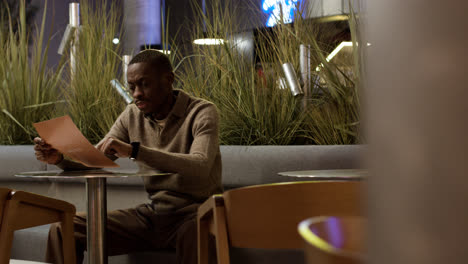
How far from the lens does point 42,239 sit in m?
3.37

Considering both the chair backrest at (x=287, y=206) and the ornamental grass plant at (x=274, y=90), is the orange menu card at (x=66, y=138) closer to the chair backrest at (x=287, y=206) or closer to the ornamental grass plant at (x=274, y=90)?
the chair backrest at (x=287, y=206)

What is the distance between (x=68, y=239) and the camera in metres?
2.31

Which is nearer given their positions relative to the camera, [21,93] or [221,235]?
[221,235]

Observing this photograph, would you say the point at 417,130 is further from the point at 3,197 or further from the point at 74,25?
the point at 74,25

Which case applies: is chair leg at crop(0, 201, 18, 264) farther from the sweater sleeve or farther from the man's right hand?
the sweater sleeve

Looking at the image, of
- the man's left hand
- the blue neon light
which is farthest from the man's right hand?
the blue neon light

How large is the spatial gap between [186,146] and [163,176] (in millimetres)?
181

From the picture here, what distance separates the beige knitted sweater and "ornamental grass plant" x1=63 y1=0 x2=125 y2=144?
150cm

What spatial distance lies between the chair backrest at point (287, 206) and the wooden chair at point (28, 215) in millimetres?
1007

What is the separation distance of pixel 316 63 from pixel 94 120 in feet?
5.78

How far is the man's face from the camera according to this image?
260cm

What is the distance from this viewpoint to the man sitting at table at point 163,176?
2.48 m

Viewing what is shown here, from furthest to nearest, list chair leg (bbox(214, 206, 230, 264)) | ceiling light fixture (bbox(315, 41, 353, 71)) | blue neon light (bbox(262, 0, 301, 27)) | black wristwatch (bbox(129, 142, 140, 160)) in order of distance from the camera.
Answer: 1. blue neon light (bbox(262, 0, 301, 27))
2. ceiling light fixture (bbox(315, 41, 353, 71))
3. black wristwatch (bbox(129, 142, 140, 160))
4. chair leg (bbox(214, 206, 230, 264))

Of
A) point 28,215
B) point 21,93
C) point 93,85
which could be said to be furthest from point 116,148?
point 21,93
